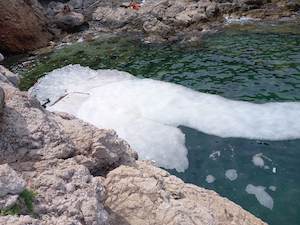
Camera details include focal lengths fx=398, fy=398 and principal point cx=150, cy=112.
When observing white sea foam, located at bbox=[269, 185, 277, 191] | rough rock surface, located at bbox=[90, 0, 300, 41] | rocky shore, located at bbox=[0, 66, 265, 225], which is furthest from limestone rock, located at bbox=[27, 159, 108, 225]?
rough rock surface, located at bbox=[90, 0, 300, 41]

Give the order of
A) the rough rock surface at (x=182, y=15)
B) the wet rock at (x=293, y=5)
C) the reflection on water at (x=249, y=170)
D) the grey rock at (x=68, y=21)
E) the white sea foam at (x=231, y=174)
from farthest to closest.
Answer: the grey rock at (x=68, y=21), the wet rock at (x=293, y=5), the rough rock surface at (x=182, y=15), the white sea foam at (x=231, y=174), the reflection on water at (x=249, y=170)

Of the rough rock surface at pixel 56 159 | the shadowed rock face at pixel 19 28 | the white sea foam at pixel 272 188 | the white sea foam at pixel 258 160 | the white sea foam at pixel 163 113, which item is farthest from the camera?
the shadowed rock face at pixel 19 28

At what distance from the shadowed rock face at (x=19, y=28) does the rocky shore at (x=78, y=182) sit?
58.9 ft

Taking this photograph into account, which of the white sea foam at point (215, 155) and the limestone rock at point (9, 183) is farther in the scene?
the white sea foam at point (215, 155)

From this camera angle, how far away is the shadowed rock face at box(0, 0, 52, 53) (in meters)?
24.2

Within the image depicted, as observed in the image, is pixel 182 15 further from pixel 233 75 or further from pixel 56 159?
pixel 56 159

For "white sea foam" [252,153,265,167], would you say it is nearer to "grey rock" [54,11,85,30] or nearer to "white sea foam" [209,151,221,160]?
"white sea foam" [209,151,221,160]

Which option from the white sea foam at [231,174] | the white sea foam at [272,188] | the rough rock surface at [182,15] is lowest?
the rough rock surface at [182,15]

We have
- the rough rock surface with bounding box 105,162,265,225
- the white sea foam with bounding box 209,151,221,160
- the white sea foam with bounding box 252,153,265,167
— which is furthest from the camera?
the white sea foam with bounding box 209,151,221,160

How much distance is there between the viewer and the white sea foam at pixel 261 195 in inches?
373

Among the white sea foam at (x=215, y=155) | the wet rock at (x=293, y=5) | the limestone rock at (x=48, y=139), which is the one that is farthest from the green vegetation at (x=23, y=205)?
the wet rock at (x=293, y=5)

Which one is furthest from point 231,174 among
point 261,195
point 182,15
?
point 182,15

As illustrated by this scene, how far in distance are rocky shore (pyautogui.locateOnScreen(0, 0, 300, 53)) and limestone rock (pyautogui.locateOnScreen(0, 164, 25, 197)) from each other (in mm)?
17994

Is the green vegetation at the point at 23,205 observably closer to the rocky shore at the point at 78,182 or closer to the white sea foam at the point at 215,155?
the rocky shore at the point at 78,182
